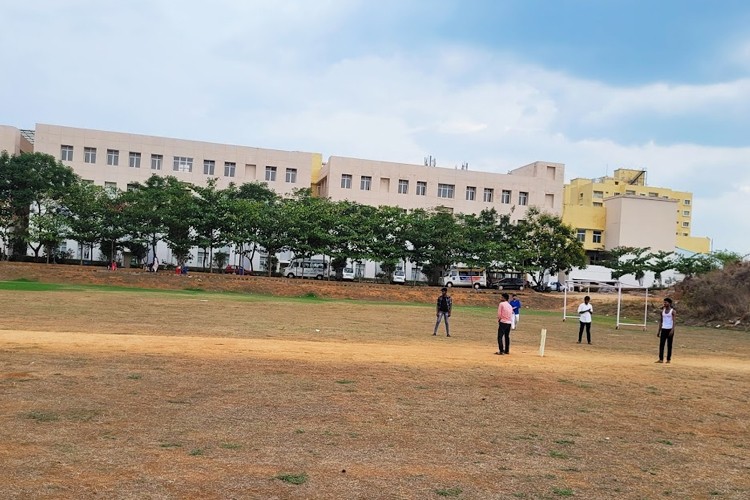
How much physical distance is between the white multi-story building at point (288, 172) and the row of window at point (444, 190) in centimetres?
12

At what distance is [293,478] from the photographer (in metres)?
7.35

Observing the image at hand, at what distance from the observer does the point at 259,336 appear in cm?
2230

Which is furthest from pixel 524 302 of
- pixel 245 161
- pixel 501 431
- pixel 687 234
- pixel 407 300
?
pixel 687 234

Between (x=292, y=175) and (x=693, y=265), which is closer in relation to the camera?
(x=693, y=265)

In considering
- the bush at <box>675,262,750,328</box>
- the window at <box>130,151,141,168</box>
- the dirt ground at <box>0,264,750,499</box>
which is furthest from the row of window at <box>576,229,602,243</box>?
the dirt ground at <box>0,264,750,499</box>

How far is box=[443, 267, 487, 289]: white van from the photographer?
74.1 m

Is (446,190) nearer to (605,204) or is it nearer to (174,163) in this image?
(605,204)

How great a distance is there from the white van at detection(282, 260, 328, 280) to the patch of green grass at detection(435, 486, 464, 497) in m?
65.9

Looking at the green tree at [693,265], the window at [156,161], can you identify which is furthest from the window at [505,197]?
the window at [156,161]

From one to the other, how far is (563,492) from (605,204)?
3813 inches

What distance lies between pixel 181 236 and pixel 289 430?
59017 millimetres

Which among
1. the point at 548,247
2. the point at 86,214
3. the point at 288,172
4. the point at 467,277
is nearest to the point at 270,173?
the point at 288,172

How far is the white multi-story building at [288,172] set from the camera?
257 ft

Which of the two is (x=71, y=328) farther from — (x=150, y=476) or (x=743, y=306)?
(x=743, y=306)
